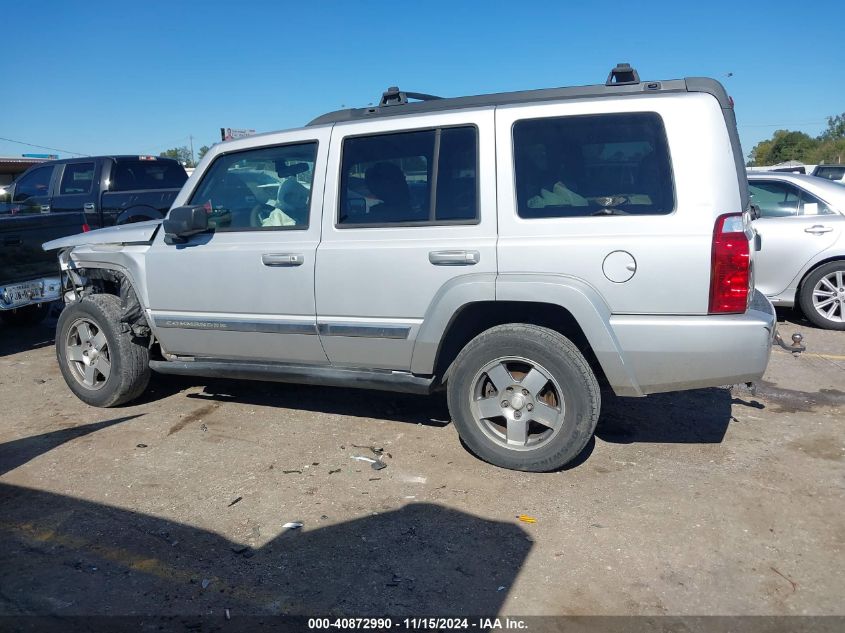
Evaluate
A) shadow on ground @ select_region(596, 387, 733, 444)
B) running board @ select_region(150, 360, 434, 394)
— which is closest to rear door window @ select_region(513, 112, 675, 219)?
running board @ select_region(150, 360, 434, 394)

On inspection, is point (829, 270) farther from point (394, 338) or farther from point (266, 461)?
point (266, 461)

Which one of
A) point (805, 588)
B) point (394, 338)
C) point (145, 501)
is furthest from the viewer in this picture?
point (394, 338)

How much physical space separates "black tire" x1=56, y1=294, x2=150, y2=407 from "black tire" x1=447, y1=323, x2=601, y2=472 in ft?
8.56

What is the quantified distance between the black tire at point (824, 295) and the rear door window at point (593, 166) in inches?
189

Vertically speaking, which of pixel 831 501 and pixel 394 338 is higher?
pixel 394 338

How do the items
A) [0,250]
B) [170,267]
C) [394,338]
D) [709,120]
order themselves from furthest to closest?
[0,250] < [170,267] < [394,338] < [709,120]

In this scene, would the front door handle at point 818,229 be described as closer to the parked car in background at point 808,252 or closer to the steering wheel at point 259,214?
the parked car in background at point 808,252

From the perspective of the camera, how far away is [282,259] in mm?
4453

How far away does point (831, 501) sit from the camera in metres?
3.70

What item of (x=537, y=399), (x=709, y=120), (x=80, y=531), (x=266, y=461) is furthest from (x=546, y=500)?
(x=80, y=531)

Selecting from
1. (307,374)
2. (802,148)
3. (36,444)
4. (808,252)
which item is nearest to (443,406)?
(307,374)

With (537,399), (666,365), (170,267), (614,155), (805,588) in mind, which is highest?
(614,155)

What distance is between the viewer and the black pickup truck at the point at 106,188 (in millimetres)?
10180

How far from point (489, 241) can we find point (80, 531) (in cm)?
267
